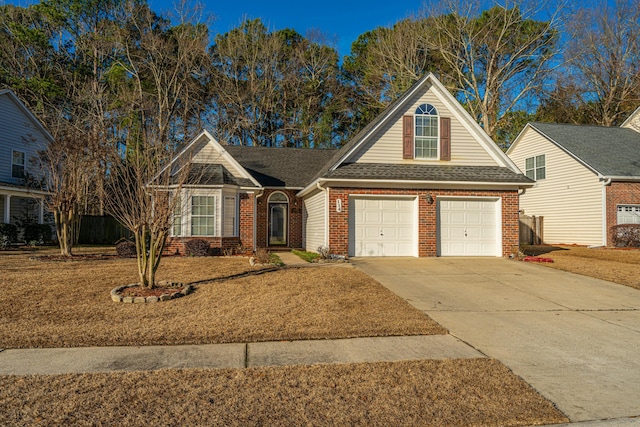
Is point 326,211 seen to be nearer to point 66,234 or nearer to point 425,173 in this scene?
point 425,173

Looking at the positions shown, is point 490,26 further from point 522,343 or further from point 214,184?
point 522,343

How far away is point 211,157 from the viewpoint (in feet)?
58.1

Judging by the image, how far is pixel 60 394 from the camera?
3953 millimetres

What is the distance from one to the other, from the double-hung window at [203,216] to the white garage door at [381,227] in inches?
203

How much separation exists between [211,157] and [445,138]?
8.98 meters

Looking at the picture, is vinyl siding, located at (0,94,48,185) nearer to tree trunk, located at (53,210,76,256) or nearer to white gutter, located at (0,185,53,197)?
white gutter, located at (0,185,53,197)

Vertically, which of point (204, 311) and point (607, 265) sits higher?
point (607, 265)

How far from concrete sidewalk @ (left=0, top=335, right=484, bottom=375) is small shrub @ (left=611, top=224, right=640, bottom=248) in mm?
16559

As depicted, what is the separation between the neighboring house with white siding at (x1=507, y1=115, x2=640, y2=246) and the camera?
19.4m

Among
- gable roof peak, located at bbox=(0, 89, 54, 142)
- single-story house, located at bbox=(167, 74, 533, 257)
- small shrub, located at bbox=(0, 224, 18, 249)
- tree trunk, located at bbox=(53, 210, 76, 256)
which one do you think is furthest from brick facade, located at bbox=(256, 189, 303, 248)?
gable roof peak, located at bbox=(0, 89, 54, 142)

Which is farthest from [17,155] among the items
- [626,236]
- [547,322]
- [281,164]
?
[626,236]

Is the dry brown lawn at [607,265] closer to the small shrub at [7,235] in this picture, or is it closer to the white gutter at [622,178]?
the white gutter at [622,178]

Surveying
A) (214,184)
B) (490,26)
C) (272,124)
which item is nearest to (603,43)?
(490,26)

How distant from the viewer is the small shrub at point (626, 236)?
18.2 m
